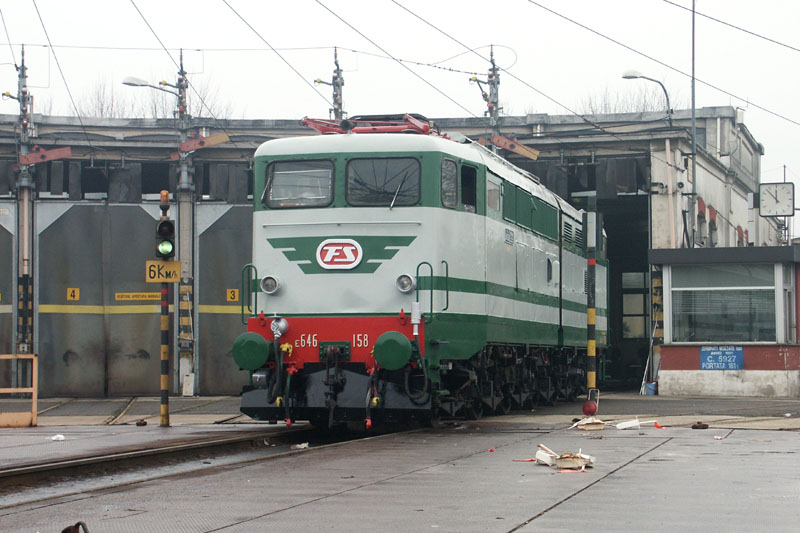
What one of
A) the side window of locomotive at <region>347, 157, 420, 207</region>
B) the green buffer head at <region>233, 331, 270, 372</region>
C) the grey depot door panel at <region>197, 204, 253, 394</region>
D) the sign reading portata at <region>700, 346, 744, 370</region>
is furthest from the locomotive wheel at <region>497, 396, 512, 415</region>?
the grey depot door panel at <region>197, 204, 253, 394</region>

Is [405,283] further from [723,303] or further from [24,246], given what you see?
[24,246]

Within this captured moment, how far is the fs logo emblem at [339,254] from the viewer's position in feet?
47.5

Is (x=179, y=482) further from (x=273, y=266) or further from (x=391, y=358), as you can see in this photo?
(x=273, y=266)

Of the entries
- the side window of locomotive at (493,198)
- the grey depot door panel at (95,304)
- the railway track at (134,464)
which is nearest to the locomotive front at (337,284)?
the railway track at (134,464)

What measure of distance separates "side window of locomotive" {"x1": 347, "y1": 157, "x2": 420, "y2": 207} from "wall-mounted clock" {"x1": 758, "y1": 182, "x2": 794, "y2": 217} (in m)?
20.9

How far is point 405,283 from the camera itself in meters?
14.3

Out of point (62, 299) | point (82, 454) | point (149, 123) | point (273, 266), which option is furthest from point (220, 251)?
point (82, 454)

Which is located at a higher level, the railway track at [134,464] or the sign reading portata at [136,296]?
the sign reading portata at [136,296]

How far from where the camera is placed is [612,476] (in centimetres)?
952

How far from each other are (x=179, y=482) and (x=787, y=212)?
86.2 feet

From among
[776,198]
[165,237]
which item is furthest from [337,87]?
[165,237]

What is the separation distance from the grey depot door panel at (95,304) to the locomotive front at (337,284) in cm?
1297

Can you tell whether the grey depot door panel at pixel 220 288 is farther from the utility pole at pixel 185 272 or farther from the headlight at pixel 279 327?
the headlight at pixel 279 327

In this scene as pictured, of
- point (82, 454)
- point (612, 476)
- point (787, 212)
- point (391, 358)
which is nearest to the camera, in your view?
point (612, 476)
